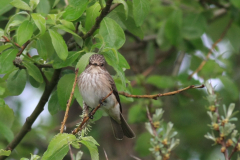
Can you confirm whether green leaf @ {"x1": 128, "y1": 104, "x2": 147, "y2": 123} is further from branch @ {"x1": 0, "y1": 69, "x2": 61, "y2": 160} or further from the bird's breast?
branch @ {"x1": 0, "y1": 69, "x2": 61, "y2": 160}

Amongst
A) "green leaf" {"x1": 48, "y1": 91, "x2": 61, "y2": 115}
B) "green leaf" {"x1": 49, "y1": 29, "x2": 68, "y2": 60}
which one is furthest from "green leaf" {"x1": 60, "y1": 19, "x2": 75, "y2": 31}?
"green leaf" {"x1": 48, "y1": 91, "x2": 61, "y2": 115}

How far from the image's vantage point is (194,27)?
19.8 feet

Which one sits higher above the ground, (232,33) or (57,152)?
(57,152)

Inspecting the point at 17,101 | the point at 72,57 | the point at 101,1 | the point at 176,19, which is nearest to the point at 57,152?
the point at 72,57

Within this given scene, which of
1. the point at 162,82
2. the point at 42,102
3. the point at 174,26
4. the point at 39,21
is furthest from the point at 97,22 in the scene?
the point at 162,82

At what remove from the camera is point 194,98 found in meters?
6.73

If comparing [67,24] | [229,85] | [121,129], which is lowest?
[229,85]

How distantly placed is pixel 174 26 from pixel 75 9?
314cm

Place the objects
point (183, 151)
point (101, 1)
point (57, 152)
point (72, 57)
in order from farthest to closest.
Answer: point (183, 151) < point (72, 57) < point (101, 1) < point (57, 152)

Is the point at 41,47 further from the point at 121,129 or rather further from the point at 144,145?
the point at 144,145

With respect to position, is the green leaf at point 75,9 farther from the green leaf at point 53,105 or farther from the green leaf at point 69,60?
the green leaf at point 53,105

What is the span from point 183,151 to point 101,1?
6.65m

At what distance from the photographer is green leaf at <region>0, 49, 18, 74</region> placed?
3322 mm

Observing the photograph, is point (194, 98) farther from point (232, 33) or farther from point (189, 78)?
point (232, 33)
